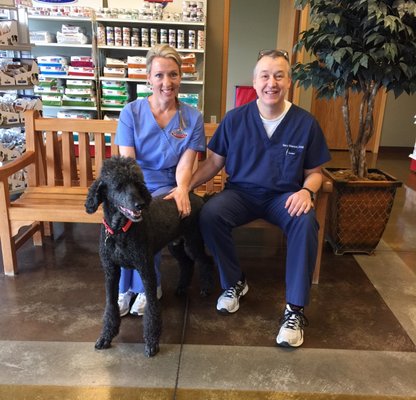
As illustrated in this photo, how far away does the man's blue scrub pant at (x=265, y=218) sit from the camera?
73.5 inches

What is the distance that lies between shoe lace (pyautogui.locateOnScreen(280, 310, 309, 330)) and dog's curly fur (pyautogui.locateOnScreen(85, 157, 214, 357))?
1.95 feet

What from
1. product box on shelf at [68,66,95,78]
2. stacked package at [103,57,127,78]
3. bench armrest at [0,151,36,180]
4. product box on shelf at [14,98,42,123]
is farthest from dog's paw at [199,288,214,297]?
product box on shelf at [68,66,95,78]

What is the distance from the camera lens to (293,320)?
1876 mm

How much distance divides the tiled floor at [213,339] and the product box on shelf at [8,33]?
1.71 m

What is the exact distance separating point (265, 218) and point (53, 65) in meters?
3.62

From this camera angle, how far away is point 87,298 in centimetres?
219

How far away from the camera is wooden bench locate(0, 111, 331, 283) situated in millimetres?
2295

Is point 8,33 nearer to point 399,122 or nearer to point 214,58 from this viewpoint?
point 214,58

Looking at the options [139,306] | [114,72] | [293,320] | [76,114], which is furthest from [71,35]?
[293,320]

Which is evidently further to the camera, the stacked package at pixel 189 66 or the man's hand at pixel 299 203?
the stacked package at pixel 189 66

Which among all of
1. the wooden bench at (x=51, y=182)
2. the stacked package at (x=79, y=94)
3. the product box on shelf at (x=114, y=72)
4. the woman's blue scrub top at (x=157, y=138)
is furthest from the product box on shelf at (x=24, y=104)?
the woman's blue scrub top at (x=157, y=138)

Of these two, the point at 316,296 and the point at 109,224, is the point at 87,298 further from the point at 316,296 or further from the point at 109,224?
the point at 316,296

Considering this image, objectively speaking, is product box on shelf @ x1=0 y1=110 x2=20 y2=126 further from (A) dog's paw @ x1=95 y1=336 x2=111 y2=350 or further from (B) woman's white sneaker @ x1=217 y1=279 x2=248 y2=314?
(B) woman's white sneaker @ x1=217 y1=279 x2=248 y2=314

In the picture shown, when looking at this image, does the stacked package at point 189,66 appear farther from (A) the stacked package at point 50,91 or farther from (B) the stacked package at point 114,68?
(A) the stacked package at point 50,91
